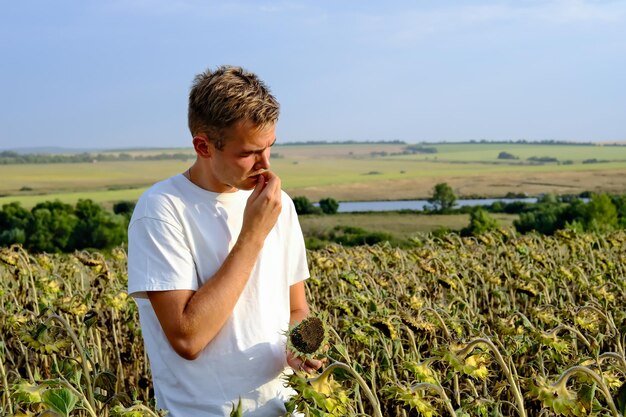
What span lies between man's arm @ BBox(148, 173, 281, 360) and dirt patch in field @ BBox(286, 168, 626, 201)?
4095cm

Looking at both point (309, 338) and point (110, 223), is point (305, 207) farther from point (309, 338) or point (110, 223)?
point (309, 338)

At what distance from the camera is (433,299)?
6.25m

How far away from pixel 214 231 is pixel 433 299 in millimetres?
3830

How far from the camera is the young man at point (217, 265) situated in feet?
8.16

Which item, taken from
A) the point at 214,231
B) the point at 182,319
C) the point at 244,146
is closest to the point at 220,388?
the point at 182,319

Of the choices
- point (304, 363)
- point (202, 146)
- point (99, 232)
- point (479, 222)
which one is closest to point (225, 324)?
point (304, 363)

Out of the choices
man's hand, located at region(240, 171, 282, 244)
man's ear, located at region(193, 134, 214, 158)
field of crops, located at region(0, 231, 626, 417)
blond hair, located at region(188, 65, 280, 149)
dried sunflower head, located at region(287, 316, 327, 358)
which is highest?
blond hair, located at region(188, 65, 280, 149)

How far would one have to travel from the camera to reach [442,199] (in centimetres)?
3684

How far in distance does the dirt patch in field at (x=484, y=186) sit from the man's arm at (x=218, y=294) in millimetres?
40950

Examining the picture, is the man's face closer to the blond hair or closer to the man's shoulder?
the blond hair

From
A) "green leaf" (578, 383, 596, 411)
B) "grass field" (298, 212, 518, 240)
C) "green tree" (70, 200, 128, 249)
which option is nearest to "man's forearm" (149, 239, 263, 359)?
"green leaf" (578, 383, 596, 411)

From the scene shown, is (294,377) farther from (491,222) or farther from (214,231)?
(491,222)

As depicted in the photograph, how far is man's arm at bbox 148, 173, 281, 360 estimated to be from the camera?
8.09 ft

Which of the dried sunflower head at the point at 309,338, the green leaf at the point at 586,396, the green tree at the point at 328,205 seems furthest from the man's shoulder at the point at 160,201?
the green tree at the point at 328,205
